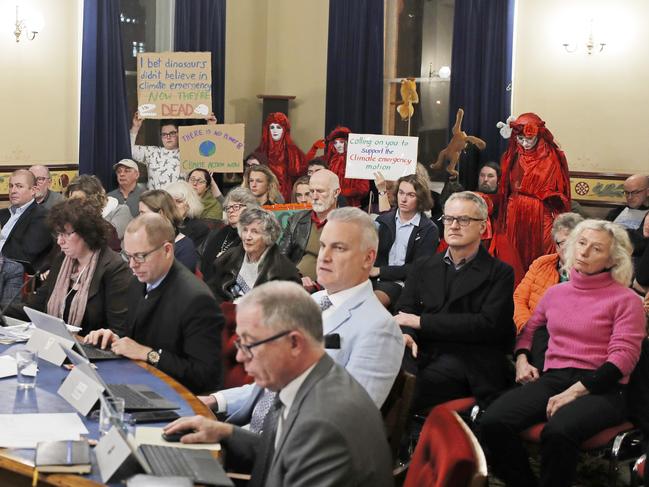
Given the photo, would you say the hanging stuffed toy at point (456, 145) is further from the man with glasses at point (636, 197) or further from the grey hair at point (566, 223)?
the grey hair at point (566, 223)

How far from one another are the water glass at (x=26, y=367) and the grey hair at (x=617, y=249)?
6.91ft

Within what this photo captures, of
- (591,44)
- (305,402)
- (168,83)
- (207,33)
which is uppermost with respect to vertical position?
A: (207,33)

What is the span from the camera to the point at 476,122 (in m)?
8.27

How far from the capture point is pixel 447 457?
1949 millimetres

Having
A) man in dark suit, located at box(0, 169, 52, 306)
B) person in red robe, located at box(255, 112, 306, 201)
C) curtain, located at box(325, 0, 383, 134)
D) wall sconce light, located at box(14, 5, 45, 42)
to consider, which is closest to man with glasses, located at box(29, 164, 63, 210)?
man in dark suit, located at box(0, 169, 52, 306)

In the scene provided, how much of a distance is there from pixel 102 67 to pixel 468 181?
327 cm

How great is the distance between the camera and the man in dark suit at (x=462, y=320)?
3.91 meters

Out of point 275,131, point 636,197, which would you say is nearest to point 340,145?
point 275,131

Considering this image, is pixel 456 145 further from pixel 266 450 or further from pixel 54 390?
pixel 266 450

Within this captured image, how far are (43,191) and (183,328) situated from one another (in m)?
4.03

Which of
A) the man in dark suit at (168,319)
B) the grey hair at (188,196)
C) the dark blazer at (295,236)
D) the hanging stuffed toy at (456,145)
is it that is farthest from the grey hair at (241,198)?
the hanging stuffed toy at (456,145)

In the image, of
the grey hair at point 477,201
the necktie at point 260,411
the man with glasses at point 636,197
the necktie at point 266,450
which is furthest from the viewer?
the man with glasses at point 636,197

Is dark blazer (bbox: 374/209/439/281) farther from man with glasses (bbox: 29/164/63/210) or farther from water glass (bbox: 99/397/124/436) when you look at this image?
water glass (bbox: 99/397/124/436)

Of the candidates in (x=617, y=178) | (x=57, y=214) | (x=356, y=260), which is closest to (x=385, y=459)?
(x=356, y=260)
